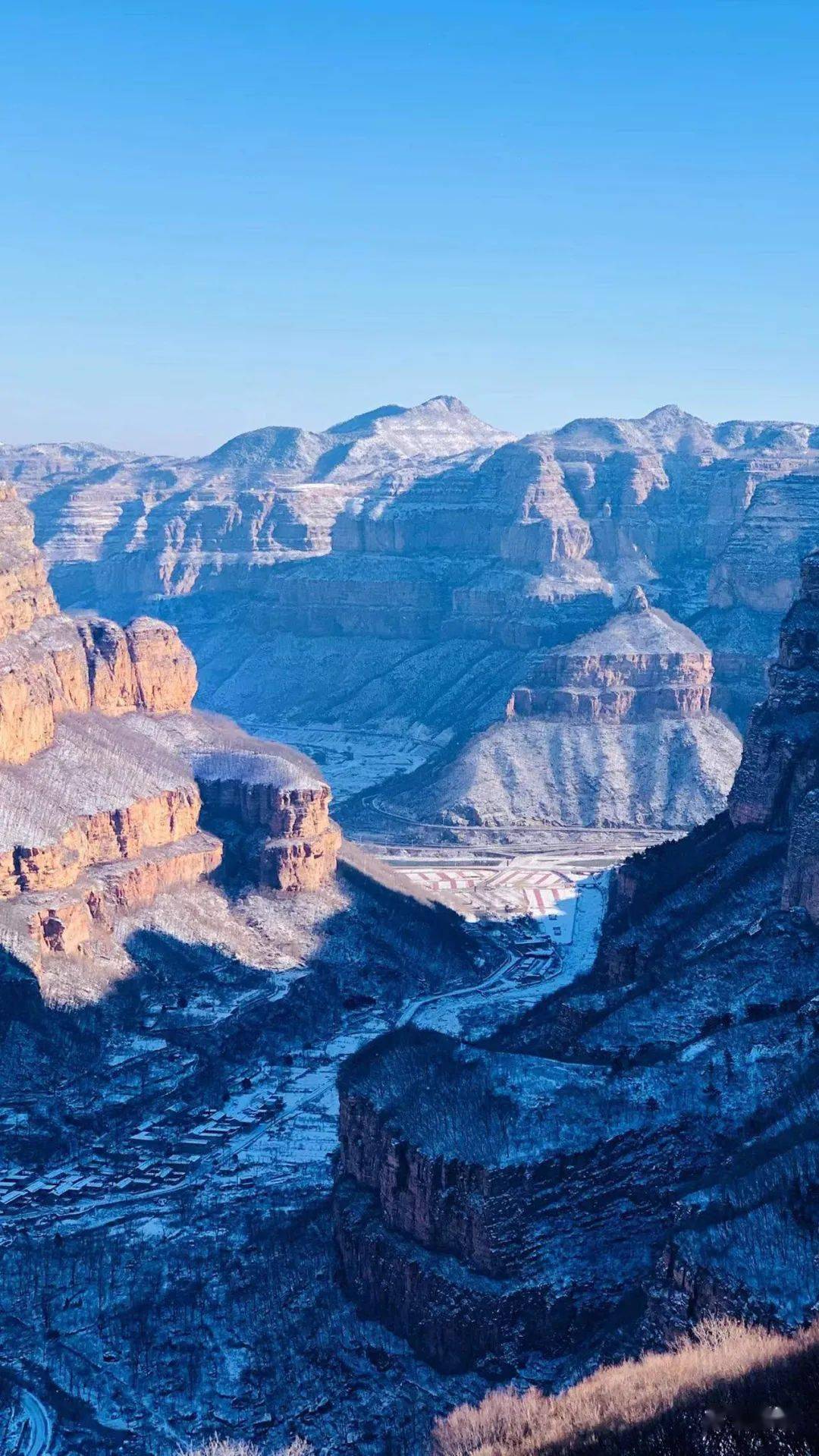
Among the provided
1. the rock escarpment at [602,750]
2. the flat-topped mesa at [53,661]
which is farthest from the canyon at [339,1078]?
the rock escarpment at [602,750]

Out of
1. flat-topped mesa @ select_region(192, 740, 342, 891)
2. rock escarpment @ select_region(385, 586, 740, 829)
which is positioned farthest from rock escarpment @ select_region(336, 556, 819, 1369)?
rock escarpment @ select_region(385, 586, 740, 829)

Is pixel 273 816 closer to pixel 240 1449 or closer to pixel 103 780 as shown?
pixel 103 780

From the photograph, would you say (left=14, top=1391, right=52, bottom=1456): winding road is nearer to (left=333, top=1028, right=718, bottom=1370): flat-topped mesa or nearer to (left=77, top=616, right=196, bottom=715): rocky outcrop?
(left=333, top=1028, right=718, bottom=1370): flat-topped mesa

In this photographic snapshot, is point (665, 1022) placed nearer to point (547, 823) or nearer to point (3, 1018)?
point (3, 1018)

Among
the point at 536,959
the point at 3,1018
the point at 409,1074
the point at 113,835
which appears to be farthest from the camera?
the point at 536,959

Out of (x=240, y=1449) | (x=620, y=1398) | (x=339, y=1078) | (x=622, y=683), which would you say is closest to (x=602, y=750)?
(x=622, y=683)

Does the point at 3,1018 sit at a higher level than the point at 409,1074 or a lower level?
lower

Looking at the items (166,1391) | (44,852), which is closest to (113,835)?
(44,852)
